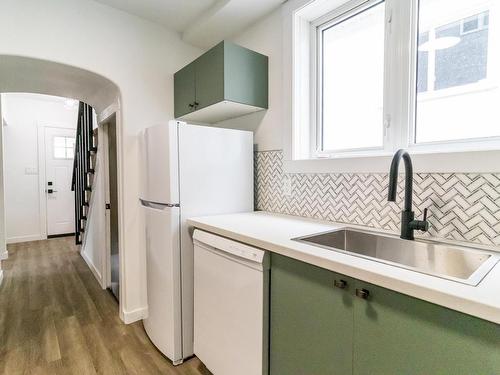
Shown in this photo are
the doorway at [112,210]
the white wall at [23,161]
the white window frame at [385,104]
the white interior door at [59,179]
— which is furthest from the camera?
the white interior door at [59,179]

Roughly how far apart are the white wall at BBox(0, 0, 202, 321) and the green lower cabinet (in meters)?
1.51

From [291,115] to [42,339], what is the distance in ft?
8.13

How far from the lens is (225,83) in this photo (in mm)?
1857

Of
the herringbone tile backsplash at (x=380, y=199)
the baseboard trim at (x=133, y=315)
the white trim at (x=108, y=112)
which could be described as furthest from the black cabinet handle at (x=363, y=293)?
the white trim at (x=108, y=112)

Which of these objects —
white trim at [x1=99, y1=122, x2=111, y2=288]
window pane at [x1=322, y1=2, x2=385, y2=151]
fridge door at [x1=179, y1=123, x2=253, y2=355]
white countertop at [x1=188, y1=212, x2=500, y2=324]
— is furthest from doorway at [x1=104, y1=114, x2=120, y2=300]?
window pane at [x1=322, y1=2, x2=385, y2=151]

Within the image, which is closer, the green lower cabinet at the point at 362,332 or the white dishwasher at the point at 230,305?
the green lower cabinet at the point at 362,332

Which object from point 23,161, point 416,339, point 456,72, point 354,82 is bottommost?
point 416,339

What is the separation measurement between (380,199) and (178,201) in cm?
118

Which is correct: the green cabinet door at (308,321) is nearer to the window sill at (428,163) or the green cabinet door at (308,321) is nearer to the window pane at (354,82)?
the window sill at (428,163)

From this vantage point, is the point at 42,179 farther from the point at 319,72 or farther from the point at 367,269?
the point at 367,269

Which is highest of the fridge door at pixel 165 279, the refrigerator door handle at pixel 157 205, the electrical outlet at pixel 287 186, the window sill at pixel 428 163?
the window sill at pixel 428 163

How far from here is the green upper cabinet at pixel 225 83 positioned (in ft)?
6.17

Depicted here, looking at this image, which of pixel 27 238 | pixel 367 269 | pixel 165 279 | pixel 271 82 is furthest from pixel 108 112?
pixel 27 238

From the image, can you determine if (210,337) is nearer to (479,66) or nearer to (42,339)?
(42,339)
